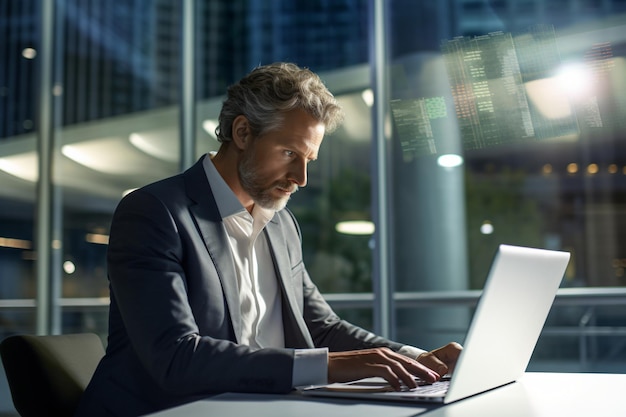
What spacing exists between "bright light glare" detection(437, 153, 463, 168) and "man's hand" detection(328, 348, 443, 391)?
10.6ft

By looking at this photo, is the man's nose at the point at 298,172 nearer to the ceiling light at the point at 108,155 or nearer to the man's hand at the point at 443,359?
the man's hand at the point at 443,359

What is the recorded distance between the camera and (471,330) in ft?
3.80

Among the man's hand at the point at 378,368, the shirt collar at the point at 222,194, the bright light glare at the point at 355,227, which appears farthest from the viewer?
the bright light glare at the point at 355,227

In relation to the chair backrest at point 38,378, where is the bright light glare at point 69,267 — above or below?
above

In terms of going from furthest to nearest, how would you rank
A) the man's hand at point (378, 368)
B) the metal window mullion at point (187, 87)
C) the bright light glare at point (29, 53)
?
1. the bright light glare at point (29, 53)
2. the metal window mullion at point (187, 87)
3. the man's hand at point (378, 368)

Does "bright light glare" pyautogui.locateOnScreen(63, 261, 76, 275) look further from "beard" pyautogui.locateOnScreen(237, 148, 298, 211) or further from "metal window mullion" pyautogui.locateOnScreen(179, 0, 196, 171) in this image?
"beard" pyautogui.locateOnScreen(237, 148, 298, 211)

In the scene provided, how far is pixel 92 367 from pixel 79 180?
376cm

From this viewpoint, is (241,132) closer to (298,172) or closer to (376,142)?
(298,172)

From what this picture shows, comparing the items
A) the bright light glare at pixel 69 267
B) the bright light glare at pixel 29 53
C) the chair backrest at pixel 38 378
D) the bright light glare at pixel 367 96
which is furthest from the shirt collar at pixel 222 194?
the bright light glare at pixel 29 53

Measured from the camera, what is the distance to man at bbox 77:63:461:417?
1.40 metres

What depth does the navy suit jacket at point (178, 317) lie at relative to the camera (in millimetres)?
1402

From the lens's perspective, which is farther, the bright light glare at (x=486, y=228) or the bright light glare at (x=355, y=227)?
the bright light glare at (x=355, y=227)

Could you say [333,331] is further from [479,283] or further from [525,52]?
[525,52]

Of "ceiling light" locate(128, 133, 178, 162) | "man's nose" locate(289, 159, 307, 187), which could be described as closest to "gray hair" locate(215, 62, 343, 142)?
"man's nose" locate(289, 159, 307, 187)
